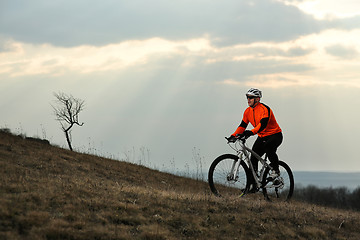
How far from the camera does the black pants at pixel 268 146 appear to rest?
10.9 m

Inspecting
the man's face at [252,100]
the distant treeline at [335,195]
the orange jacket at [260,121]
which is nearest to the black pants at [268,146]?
the orange jacket at [260,121]

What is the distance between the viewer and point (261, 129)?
34.0 feet

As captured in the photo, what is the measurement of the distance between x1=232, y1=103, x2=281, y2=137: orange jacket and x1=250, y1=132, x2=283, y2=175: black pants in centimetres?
14

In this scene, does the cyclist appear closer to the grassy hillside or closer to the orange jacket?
the orange jacket

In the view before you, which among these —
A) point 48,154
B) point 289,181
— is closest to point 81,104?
point 48,154

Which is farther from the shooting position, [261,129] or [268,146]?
[268,146]

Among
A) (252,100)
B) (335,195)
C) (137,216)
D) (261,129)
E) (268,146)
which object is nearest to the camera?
(137,216)

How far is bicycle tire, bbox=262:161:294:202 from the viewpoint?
36.8 feet

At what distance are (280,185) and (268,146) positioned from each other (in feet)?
4.31

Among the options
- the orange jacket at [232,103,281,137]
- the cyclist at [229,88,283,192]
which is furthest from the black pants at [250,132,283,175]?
the orange jacket at [232,103,281,137]

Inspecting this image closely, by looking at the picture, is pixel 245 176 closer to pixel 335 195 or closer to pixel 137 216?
pixel 137 216

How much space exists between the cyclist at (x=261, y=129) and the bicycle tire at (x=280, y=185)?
0.63 feet

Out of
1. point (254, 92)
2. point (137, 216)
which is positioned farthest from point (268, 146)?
point (137, 216)

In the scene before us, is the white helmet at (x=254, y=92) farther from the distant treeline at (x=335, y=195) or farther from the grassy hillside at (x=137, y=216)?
the distant treeline at (x=335, y=195)
